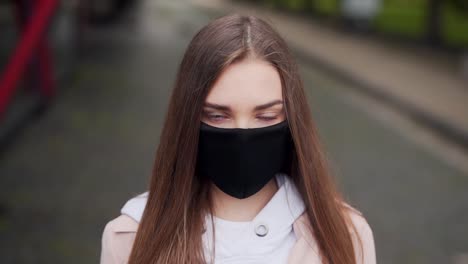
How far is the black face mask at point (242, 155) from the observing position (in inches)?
69.2

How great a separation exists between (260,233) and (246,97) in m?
0.33

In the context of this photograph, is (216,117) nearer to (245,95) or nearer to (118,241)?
(245,95)

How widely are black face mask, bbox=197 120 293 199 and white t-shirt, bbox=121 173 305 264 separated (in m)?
0.07

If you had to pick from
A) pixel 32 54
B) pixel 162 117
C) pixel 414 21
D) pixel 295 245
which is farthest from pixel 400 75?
pixel 295 245

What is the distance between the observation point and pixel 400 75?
12023 millimetres

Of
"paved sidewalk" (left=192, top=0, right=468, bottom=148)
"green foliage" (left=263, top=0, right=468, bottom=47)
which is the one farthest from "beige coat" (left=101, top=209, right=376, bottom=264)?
"green foliage" (left=263, top=0, right=468, bottom=47)

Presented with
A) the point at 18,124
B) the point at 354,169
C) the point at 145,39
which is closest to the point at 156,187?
the point at 354,169

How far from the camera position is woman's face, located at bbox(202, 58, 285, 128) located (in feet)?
5.51

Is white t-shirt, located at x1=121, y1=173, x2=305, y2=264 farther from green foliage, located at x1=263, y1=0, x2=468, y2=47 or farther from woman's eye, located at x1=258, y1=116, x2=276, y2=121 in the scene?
green foliage, located at x1=263, y1=0, x2=468, y2=47

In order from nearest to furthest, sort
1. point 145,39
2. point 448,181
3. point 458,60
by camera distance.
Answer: point 448,181 → point 458,60 → point 145,39

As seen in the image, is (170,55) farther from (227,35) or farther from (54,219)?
(227,35)

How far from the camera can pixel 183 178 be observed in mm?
1800

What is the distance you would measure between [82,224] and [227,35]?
4.02 meters

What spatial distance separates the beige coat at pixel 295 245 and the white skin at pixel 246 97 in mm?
281
